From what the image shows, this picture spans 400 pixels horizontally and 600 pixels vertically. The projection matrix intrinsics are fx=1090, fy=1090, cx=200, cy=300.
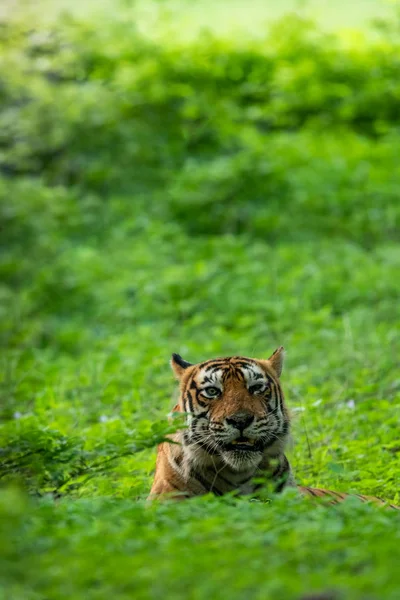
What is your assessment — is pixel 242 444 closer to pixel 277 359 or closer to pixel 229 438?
pixel 229 438

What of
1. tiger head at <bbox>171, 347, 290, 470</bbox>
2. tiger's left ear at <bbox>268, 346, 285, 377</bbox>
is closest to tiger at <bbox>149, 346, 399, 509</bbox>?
tiger head at <bbox>171, 347, 290, 470</bbox>

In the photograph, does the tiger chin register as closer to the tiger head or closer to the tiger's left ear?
the tiger head

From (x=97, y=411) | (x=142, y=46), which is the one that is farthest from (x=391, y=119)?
(x=97, y=411)

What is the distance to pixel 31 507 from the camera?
11.1ft

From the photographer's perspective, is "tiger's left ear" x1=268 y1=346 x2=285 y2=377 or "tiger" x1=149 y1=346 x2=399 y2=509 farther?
"tiger's left ear" x1=268 y1=346 x2=285 y2=377

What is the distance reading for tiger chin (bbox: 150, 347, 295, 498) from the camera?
440cm

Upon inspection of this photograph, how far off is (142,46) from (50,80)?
1279 mm

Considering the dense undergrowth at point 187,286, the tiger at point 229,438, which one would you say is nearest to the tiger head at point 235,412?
the tiger at point 229,438

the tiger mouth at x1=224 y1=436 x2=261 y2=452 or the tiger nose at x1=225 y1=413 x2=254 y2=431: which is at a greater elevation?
the tiger nose at x1=225 y1=413 x2=254 y2=431

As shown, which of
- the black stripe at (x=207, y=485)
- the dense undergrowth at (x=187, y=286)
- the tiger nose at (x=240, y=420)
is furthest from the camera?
the black stripe at (x=207, y=485)

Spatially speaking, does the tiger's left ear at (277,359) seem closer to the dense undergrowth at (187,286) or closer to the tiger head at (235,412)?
the tiger head at (235,412)

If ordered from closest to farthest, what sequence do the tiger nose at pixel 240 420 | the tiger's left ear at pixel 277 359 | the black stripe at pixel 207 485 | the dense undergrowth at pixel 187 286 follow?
the dense undergrowth at pixel 187 286 → the tiger nose at pixel 240 420 → the black stripe at pixel 207 485 → the tiger's left ear at pixel 277 359

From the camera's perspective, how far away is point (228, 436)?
439cm

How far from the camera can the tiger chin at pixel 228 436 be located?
440cm
